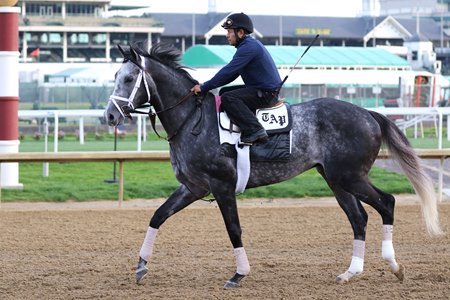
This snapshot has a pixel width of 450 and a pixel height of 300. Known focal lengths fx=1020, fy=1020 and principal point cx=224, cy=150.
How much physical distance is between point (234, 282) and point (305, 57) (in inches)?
1453

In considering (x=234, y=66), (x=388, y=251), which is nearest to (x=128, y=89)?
(x=234, y=66)

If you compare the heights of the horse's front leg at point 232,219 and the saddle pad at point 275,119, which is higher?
the saddle pad at point 275,119

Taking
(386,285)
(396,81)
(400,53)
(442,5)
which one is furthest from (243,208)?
(442,5)

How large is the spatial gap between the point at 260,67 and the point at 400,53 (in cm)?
5803

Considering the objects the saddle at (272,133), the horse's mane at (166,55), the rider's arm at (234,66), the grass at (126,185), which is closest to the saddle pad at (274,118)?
the saddle at (272,133)

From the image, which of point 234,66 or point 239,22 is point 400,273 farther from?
point 239,22

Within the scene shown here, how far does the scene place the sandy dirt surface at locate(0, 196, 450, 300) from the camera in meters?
7.35

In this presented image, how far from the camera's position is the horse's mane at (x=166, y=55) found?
7961 millimetres

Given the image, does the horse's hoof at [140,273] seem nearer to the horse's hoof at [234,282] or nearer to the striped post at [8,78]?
the horse's hoof at [234,282]

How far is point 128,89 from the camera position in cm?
767

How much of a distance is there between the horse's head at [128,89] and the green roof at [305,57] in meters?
29.4

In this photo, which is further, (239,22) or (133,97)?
(239,22)

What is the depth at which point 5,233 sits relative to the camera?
10.8m

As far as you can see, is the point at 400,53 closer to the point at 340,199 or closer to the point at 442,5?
the point at 442,5
